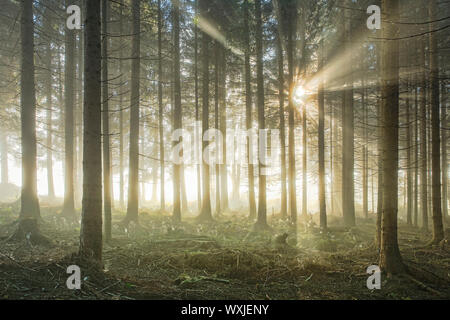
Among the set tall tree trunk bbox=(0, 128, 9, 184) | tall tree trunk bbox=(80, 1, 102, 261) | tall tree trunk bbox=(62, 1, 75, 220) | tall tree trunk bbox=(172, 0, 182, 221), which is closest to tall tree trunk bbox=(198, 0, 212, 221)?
tall tree trunk bbox=(172, 0, 182, 221)

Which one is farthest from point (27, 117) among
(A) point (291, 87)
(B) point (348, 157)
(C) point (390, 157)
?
(B) point (348, 157)

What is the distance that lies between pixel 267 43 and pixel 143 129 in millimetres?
17987

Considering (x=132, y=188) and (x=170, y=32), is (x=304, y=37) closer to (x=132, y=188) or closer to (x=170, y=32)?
(x=170, y=32)

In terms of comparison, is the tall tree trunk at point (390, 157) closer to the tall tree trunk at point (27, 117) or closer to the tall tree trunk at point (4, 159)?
the tall tree trunk at point (27, 117)

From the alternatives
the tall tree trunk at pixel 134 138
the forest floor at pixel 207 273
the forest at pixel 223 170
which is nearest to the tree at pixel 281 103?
the forest at pixel 223 170

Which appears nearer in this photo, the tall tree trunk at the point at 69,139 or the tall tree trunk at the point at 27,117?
the tall tree trunk at the point at 27,117

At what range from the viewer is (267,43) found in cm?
1572

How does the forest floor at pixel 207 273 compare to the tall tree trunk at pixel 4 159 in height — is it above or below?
below

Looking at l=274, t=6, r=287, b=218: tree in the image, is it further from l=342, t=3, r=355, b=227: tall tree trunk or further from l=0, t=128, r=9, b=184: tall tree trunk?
l=0, t=128, r=9, b=184: tall tree trunk

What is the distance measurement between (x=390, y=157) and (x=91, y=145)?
684cm

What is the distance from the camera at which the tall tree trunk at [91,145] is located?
17.9ft

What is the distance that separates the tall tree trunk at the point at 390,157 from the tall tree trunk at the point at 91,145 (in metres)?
6.59

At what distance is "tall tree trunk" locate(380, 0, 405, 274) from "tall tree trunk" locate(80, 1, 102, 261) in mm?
6590
